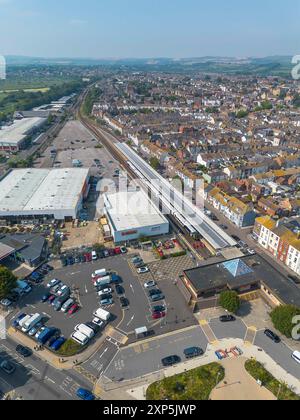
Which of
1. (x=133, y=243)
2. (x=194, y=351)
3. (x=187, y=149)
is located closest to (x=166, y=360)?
(x=194, y=351)

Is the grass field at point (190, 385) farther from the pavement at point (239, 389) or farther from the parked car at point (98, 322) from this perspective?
the parked car at point (98, 322)

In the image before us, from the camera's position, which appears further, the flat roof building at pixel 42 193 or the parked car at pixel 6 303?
the flat roof building at pixel 42 193

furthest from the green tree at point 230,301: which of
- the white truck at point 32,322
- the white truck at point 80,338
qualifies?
the white truck at point 32,322

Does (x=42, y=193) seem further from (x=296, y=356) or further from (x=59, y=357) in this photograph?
(x=296, y=356)

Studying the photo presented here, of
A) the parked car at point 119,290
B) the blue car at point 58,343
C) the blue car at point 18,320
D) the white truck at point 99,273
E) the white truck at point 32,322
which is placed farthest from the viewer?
the white truck at point 99,273

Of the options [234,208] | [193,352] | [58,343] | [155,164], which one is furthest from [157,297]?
[155,164]

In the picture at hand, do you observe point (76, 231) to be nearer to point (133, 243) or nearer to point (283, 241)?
point (133, 243)
